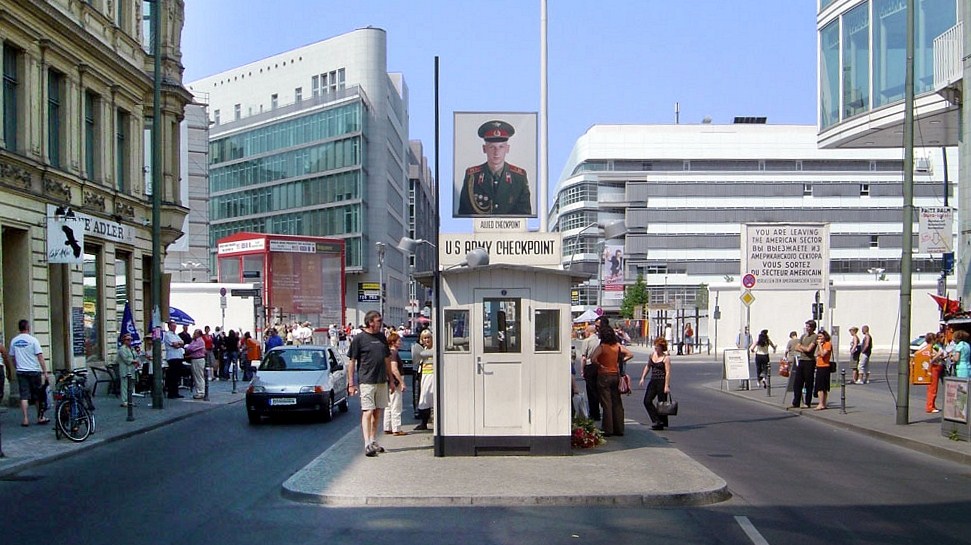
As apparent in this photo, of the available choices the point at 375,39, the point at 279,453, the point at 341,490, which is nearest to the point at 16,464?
the point at 279,453

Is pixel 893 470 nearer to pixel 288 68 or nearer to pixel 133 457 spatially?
pixel 133 457

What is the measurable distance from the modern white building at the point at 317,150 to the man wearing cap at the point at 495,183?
59563mm

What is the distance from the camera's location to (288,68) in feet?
268

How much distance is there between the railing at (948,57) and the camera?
20.0m

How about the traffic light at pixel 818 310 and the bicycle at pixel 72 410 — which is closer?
the bicycle at pixel 72 410

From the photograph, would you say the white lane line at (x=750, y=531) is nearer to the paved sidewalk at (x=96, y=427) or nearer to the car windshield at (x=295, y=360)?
the paved sidewalk at (x=96, y=427)

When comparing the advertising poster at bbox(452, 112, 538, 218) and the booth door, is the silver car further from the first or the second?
the booth door

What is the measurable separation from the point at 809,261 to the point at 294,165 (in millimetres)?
58299

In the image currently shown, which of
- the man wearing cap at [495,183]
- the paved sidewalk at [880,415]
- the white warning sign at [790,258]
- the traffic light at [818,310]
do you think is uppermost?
the man wearing cap at [495,183]

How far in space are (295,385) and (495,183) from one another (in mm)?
7419

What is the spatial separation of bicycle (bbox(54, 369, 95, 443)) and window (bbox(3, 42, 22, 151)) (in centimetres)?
828

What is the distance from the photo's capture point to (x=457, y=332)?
1305cm

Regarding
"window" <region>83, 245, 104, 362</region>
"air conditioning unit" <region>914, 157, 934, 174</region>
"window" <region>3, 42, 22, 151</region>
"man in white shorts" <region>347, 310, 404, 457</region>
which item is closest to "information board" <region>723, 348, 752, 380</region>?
"man in white shorts" <region>347, 310, 404, 457</region>

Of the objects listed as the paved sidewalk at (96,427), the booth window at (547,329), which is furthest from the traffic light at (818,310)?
the booth window at (547,329)
